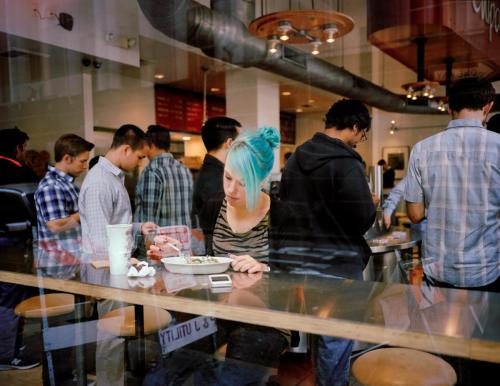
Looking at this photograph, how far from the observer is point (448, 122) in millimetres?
1483

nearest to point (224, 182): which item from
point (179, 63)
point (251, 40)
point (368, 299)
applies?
point (368, 299)

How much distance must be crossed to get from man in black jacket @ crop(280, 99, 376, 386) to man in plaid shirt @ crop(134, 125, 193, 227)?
749mm

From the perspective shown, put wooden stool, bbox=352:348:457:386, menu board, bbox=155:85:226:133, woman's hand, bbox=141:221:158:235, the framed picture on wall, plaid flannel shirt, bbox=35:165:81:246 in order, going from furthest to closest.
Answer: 1. menu board, bbox=155:85:226:133
2. plaid flannel shirt, bbox=35:165:81:246
3. woman's hand, bbox=141:221:158:235
4. the framed picture on wall
5. wooden stool, bbox=352:348:457:386

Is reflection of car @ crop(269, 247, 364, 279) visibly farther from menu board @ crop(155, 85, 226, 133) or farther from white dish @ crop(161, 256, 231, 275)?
menu board @ crop(155, 85, 226, 133)

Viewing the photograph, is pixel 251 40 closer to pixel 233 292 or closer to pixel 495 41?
pixel 495 41

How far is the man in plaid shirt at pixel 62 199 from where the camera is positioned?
223 cm

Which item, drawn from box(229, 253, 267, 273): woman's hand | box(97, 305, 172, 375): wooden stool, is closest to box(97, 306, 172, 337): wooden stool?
box(97, 305, 172, 375): wooden stool

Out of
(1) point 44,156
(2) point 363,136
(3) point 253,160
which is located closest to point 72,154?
(1) point 44,156

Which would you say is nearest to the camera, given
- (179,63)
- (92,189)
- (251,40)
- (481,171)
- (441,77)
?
(481,171)

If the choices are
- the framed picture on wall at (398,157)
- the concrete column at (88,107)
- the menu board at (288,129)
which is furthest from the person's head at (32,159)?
the framed picture on wall at (398,157)

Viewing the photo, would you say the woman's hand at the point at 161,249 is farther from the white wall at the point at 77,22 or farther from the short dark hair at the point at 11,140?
the white wall at the point at 77,22

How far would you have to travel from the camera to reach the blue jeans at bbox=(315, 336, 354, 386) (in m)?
1.46

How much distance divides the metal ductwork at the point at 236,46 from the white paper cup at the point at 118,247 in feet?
4.77

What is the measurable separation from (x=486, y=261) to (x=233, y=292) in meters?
0.87
